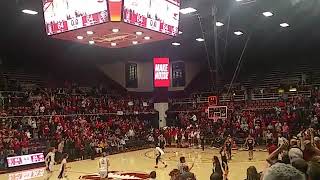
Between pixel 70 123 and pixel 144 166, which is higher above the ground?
pixel 70 123

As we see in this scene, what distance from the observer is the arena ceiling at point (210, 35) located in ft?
67.9

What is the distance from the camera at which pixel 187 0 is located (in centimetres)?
1912

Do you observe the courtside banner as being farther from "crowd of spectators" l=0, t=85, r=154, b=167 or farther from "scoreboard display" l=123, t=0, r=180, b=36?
"scoreboard display" l=123, t=0, r=180, b=36

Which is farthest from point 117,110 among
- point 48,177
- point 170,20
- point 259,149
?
point 170,20

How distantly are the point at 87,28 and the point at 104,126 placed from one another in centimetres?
1751

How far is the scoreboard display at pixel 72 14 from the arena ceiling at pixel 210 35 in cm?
558

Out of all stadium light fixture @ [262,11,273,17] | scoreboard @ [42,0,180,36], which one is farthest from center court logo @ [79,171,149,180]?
stadium light fixture @ [262,11,273,17]

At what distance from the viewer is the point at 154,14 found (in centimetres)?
1340

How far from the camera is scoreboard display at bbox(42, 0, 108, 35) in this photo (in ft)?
41.1

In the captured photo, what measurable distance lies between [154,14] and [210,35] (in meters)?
14.6

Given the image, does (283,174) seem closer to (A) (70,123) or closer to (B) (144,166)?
(B) (144,166)

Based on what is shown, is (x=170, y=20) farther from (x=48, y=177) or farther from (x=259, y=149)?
(x=259, y=149)

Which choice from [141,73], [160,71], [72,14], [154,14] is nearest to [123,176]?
[154,14]

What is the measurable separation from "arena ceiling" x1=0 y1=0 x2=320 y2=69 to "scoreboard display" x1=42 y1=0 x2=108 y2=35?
18.3ft
